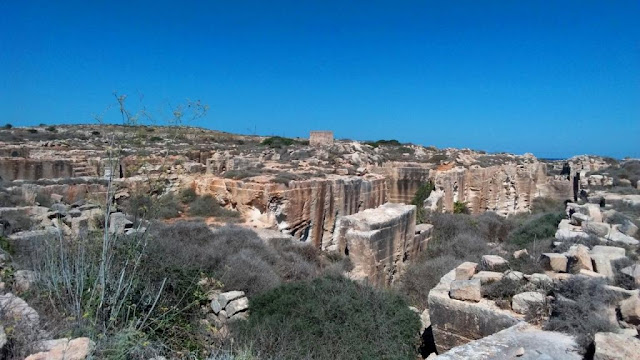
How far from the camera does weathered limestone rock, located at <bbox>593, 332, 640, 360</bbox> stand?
9.27 feet

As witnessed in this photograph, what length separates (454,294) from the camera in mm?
4402

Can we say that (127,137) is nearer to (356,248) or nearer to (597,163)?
(356,248)

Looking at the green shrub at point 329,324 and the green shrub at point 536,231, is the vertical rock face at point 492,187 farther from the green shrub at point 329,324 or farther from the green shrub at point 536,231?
the green shrub at point 329,324

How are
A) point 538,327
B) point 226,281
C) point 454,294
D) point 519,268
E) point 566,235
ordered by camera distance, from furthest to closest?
1. point 566,235
2. point 226,281
3. point 519,268
4. point 454,294
5. point 538,327

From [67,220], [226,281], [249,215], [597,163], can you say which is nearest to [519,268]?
[226,281]

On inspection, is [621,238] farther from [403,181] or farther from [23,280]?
[403,181]

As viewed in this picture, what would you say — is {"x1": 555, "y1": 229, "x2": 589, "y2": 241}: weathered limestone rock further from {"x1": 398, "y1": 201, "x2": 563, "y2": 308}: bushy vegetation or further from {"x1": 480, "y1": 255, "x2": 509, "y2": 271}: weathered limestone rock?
{"x1": 480, "y1": 255, "x2": 509, "y2": 271}: weathered limestone rock

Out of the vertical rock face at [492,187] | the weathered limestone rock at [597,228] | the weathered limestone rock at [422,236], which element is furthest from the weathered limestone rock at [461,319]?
the vertical rock face at [492,187]

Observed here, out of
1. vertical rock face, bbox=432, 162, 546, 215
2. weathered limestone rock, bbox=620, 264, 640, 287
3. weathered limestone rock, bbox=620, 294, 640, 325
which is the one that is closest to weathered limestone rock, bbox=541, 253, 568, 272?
weathered limestone rock, bbox=620, 264, 640, 287

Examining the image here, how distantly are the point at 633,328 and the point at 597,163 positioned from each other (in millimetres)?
24755

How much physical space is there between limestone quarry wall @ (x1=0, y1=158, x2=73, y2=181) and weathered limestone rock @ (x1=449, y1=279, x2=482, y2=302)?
10959 millimetres

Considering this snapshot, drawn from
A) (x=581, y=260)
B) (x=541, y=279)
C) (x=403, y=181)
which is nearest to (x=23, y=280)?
(x=541, y=279)

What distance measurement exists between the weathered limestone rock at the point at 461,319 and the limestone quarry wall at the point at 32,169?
35.5ft

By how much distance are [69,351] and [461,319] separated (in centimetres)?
345
